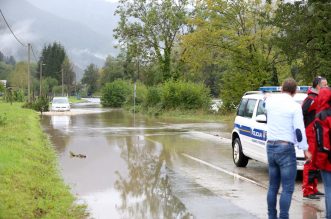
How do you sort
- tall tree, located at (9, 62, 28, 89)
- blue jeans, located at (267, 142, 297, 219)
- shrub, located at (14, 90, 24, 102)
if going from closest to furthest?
blue jeans, located at (267, 142, 297, 219) < shrub, located at (14, 90, 24, 102) < tall tree, located at (9, 62, 28, 89)

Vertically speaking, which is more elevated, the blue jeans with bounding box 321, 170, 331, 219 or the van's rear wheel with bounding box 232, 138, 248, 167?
the blue jeans with bounding box 321, 170, 331, 219

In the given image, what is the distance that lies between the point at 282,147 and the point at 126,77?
264 feet

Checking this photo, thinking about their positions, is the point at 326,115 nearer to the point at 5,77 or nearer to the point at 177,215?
the point at 177,215

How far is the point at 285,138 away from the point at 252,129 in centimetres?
518

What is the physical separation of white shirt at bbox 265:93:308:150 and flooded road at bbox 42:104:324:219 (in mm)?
1601

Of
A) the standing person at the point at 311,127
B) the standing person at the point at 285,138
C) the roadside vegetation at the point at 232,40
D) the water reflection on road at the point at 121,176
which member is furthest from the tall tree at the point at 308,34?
the standing person at the point at 285,138

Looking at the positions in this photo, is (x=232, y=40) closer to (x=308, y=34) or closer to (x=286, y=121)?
(x=308, y=34)

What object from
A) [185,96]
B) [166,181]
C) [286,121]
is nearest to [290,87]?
→ [286,121]

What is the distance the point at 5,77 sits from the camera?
156 metres

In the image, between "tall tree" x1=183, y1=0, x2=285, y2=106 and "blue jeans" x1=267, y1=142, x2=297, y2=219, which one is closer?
"blue jeans" x1=267, y1=142, x2=297, y2=219

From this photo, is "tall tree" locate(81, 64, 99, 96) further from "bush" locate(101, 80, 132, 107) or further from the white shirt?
the white shirt

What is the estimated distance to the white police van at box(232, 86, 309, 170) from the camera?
10.7 metres

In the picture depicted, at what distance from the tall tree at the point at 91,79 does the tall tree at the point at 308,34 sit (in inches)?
4628

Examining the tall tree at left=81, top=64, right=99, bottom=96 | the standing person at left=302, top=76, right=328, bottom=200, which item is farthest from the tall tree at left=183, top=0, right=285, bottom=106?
the tall tree at left=81, top=64, right=99, bottom=96
